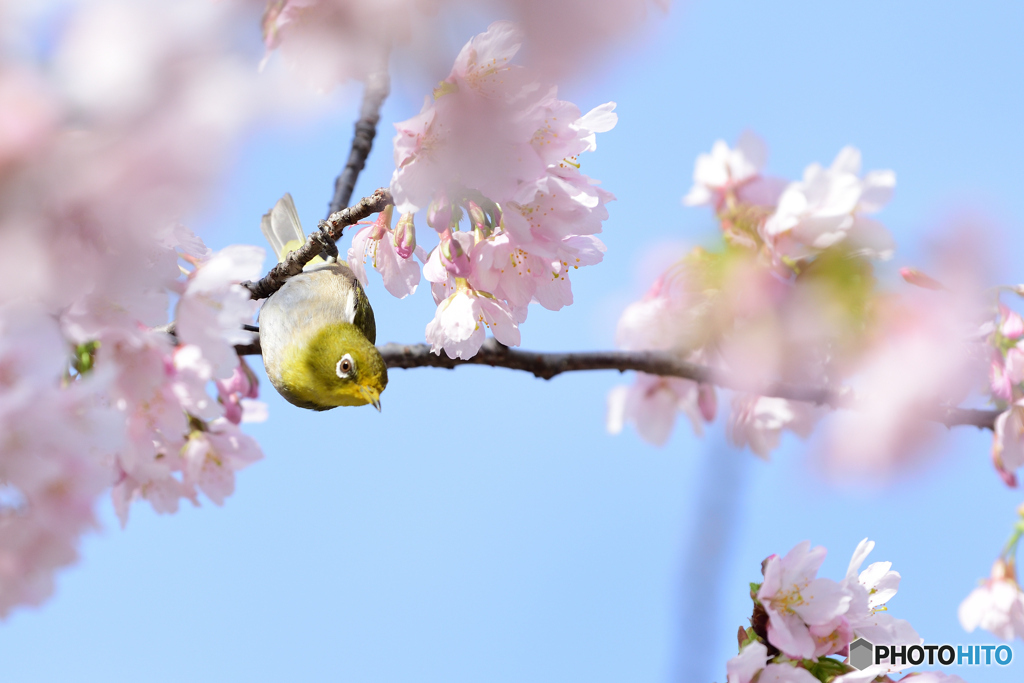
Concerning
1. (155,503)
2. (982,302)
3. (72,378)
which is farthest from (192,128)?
(982,302)

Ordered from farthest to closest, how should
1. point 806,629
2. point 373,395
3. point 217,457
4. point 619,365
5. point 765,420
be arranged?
point 765,420
point 619,365
point 217,457
point 373,395
point 806,629

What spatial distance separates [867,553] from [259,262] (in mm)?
1615

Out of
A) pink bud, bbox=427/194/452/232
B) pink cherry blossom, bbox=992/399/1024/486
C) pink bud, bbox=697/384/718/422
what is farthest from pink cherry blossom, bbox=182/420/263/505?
pink cherry blossom, bbox=992/399/1024/486

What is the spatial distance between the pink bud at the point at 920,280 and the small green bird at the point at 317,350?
6.18 feet

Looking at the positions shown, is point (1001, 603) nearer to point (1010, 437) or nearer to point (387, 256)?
point (1010, 437)

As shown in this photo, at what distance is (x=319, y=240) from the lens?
1.53 metres

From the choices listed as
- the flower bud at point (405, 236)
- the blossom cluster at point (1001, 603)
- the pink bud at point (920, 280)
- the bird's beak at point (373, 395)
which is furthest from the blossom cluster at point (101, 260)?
the blossom cluster at point (1001, 603)

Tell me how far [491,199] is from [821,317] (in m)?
1.67

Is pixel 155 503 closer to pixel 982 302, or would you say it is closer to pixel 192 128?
pixel 192 128

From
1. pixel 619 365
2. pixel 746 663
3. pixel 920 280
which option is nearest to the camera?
pixel 746 663

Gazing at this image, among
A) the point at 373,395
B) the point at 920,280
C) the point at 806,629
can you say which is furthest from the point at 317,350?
the point at 920,280

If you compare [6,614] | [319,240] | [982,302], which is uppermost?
[982,302]

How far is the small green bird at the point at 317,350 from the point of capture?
2078mm

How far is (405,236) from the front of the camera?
152 cm
